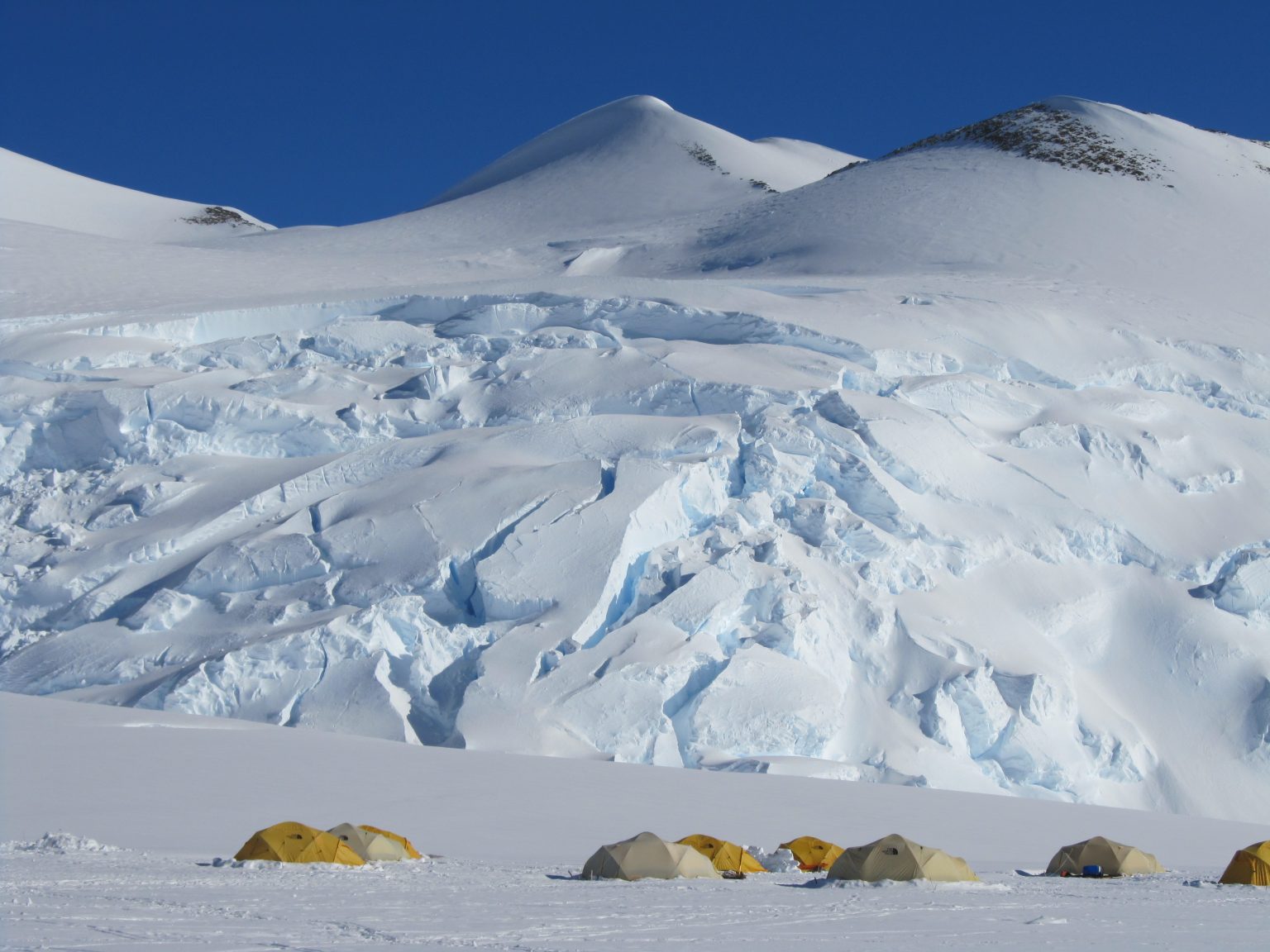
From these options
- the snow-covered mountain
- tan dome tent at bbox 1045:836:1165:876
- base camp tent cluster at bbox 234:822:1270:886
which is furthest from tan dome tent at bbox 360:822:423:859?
tan dome tent at bbox 1045:836:1165:876

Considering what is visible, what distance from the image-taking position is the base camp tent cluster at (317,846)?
11.2m

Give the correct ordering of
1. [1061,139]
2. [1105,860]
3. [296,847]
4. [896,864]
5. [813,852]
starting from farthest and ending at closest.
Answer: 1. [1061,139]
2. [813,852]
3. [1105,860]
4. [896,864]
5. [296,847]

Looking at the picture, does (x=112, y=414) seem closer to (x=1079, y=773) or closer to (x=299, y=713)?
(x=299, y=713)

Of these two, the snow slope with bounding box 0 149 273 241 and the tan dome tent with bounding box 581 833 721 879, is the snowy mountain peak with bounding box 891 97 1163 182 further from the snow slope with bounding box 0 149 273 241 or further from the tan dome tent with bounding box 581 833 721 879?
the tan dome tent with bounding box 581 833 721 879

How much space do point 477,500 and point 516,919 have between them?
1025 cm

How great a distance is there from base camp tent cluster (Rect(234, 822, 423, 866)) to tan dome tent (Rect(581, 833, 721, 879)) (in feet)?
5.88

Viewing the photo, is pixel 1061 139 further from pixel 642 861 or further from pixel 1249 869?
pixel 642 861

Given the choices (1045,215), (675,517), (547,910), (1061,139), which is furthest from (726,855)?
(1061,139)

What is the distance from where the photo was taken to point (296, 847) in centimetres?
1123

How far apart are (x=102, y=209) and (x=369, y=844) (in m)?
47.6

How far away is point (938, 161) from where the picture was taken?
126ft

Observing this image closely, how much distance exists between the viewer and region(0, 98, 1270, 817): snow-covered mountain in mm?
16859

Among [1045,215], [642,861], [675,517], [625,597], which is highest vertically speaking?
[1045,215]

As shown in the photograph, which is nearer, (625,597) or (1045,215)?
(625,597)
